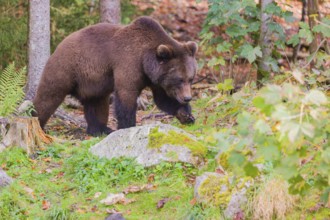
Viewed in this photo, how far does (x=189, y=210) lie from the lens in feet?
20.8

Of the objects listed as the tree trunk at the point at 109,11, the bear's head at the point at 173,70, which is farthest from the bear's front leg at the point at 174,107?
the tree trunk at the point at 109,11

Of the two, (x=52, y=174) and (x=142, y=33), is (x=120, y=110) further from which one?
(x=52, y=174)

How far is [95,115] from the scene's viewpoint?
1047cm

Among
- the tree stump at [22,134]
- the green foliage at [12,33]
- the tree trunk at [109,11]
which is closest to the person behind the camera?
the tree stump at [22,134]

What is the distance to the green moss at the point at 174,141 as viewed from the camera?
24.5 ft

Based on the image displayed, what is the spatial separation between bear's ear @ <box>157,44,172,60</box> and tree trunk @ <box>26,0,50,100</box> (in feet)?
10.3

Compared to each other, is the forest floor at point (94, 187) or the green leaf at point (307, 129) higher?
the green leaf at point (307, 129)

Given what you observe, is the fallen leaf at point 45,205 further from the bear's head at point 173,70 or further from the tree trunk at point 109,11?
the tree trunk at point 109,11

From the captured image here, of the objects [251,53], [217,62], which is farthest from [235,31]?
[217,62]

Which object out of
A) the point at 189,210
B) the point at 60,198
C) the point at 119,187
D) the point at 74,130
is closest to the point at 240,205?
the point at 189,210

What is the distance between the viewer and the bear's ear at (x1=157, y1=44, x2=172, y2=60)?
9.22 m

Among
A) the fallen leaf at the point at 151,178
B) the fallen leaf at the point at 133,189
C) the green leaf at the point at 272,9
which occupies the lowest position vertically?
the fallen leaf at the point at 133,189

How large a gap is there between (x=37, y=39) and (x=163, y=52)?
332 cm

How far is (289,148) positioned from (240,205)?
2.83 meters
